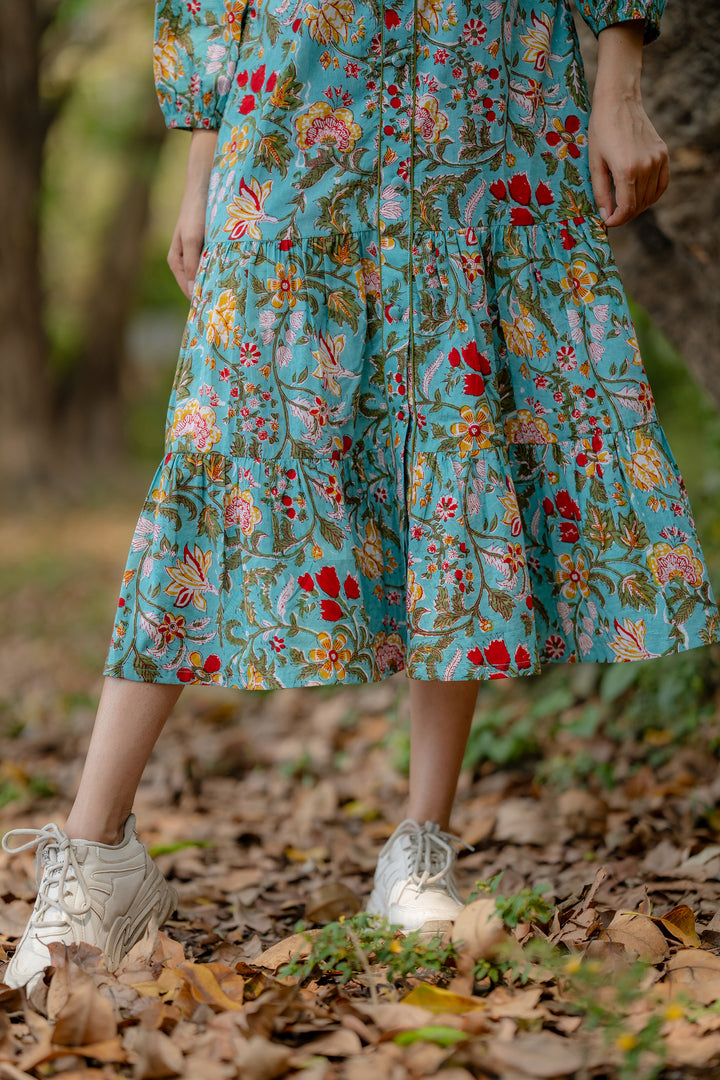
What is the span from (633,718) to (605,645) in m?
1.03

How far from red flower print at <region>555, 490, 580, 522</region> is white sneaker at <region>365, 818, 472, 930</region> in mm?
550

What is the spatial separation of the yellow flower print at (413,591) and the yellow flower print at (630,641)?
1.01 feet

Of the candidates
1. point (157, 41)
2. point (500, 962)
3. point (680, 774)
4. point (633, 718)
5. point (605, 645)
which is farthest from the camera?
point (633, 718)

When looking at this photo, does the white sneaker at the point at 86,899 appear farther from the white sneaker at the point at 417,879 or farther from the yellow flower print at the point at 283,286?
the yellow flower print at the point at 283,286

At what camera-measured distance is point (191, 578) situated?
144cm

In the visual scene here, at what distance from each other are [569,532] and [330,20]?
827mm

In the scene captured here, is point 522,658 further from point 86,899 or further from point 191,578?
point 86,899

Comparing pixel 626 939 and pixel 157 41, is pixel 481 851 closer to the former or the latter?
pixel 626 939

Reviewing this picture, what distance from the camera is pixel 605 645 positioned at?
150 centimetres

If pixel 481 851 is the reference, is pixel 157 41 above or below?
above

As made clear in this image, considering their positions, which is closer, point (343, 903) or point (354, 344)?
point (354, 344)

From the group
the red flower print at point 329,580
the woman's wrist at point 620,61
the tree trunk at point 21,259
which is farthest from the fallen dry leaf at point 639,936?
the tree trunk at point 21,259

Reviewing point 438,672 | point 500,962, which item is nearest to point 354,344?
point 438,672

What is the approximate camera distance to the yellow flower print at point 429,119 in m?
1.46
